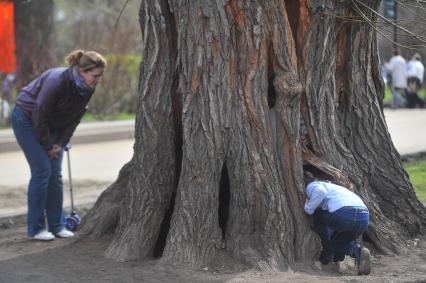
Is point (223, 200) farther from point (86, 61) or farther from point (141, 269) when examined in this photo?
point (86, 61)

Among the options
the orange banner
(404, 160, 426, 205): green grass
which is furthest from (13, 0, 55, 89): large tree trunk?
(404, 160, 426, 205): green grass

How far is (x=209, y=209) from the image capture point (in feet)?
20.7

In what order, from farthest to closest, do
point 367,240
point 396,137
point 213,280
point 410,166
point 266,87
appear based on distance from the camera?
point 396,137, point 410,166, point 367,240, point 266,87, point 213,280

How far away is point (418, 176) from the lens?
10.8m

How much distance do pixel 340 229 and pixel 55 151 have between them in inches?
99.6

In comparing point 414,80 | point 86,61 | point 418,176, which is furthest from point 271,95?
point 414,80

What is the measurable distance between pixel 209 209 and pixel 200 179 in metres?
0.23

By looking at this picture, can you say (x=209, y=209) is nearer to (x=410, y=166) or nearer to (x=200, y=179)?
(x=200, y=179)

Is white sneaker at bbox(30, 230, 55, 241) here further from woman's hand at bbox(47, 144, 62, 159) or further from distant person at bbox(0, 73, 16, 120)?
distant person at bbox(0, 73, 16, 120)

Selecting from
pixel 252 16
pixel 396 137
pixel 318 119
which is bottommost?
pixel 396 137

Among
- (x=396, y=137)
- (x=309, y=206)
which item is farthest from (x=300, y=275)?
(x=396, y=137)

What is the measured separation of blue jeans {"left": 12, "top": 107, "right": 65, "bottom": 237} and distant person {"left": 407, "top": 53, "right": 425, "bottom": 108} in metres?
18.0

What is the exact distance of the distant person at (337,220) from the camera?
6.15 m

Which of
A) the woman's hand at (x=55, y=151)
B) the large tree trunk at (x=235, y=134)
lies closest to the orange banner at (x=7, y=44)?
the woman's hand at (x=55, y=151)
